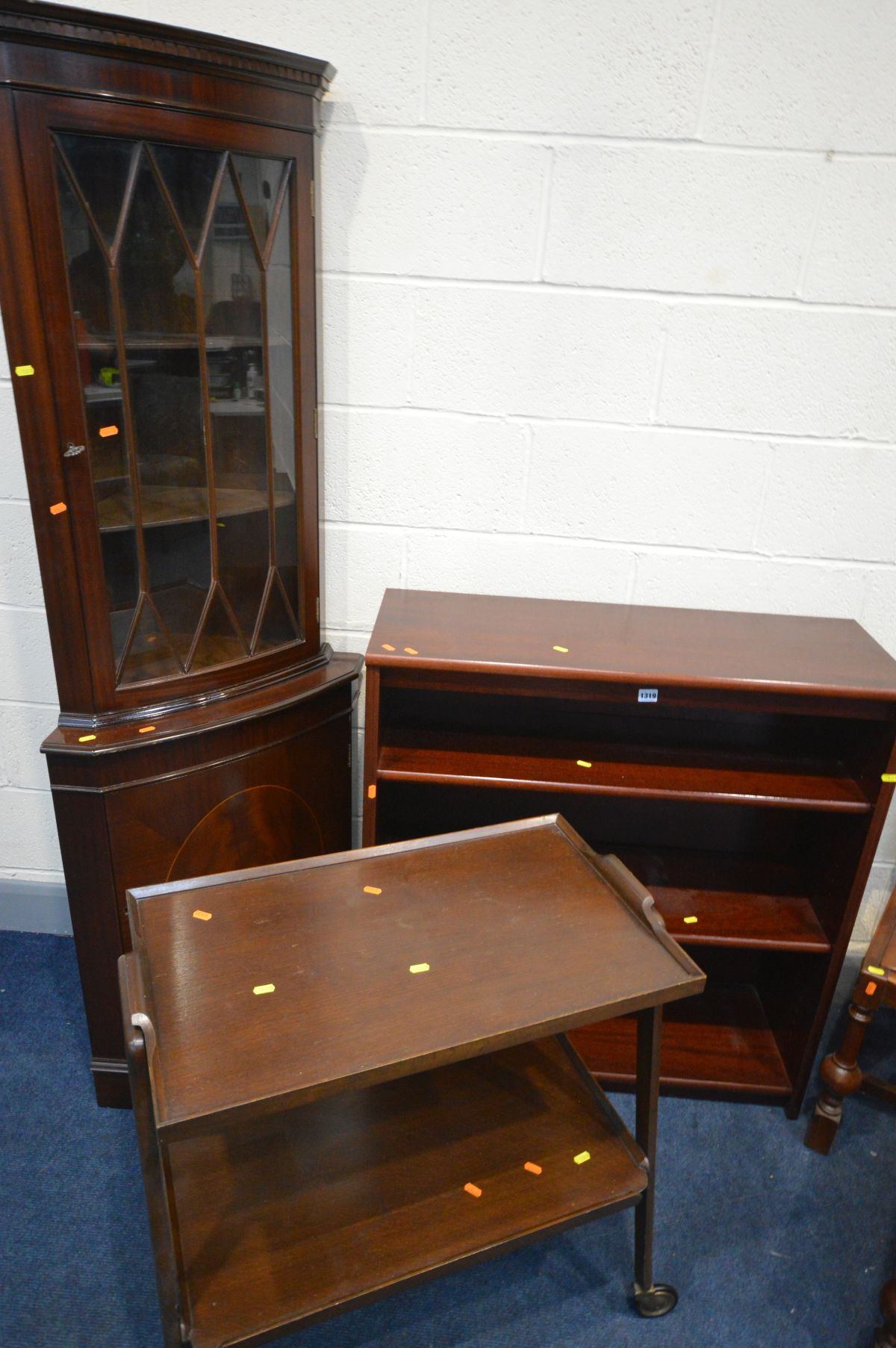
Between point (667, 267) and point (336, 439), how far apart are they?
0.72 meters

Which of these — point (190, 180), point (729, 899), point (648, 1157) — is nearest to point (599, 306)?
point (190, 180)

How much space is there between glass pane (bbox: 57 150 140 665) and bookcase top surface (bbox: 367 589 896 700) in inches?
17.7

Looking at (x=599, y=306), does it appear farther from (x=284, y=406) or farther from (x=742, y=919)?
(x=742, y=919)

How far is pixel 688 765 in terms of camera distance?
1.79 metres

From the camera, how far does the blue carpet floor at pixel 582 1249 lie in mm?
1501

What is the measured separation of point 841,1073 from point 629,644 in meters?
0.97

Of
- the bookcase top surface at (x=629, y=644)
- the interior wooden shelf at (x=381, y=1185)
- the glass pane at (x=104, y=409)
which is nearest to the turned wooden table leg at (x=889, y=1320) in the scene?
the interior wooden shelf at (x=381, y=1185)

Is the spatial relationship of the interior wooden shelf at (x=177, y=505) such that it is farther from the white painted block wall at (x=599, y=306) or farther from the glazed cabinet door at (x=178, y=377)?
the white painted block wall at (x=599, y=306)


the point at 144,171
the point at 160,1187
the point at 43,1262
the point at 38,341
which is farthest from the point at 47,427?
the point at 43,1262

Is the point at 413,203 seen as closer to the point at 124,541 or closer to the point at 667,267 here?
the point at 667,267

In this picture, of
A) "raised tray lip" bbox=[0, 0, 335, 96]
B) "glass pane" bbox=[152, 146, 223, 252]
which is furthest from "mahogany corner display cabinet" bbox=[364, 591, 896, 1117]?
"raised tray lip" bbox=[0, 0, 335, 96]

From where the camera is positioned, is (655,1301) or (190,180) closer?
(190,180)

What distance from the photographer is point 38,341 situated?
4.44ft

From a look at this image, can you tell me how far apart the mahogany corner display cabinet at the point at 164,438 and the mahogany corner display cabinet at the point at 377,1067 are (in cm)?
37
